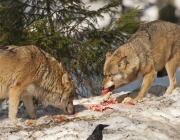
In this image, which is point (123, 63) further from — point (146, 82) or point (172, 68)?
point (172, 68)

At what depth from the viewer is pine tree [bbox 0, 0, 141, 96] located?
1072cm

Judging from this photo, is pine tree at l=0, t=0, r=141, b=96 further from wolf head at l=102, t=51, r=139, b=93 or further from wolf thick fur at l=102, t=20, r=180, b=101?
wolf head at l=102, t=51, r=139, b=93

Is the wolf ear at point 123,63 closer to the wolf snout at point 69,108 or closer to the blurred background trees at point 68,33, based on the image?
the wolf snout at point 69,108

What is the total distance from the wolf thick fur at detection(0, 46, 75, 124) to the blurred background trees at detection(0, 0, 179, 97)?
282cm

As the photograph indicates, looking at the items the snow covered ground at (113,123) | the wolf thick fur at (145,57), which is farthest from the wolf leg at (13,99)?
the wolf thick fur at (145,57)

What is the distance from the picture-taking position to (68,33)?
37.1 feet

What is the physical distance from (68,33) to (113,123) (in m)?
5.43

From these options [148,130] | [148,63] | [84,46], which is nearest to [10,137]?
[148,130]

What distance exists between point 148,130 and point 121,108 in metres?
1.70

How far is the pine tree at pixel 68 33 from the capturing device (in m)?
10.7

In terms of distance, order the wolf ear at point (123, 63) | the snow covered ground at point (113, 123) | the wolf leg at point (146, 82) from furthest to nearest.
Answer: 1. the wolf leg at point (146, 82)
2. the wolf ear at point (123, 63)
3. the snow covered ground at point (113, 123)

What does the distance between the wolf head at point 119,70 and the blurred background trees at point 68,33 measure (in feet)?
7.41

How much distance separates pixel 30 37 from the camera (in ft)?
34.5

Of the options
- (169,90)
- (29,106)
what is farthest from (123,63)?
(29,106)
